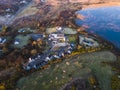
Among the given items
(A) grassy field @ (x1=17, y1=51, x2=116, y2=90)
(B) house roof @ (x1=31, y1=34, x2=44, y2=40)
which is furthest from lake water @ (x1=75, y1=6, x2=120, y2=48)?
(B) house roof @ (x1=31, y1=34, x2=44, y2=40)

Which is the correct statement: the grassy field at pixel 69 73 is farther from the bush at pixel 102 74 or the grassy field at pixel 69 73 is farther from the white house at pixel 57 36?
the white house at pixel 57 36

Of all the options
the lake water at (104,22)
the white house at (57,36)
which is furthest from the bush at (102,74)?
the white house at (57,36)

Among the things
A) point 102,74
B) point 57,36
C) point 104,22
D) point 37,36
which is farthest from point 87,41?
point 104,22

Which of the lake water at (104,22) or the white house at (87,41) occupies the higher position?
the white house at (87,41)

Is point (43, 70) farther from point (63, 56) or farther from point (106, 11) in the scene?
point (106, 11)

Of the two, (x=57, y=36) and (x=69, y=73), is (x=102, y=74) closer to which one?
(x=69, y=73)

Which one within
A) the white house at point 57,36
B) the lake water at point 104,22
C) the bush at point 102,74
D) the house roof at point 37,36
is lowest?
the lake water at point 104,22
